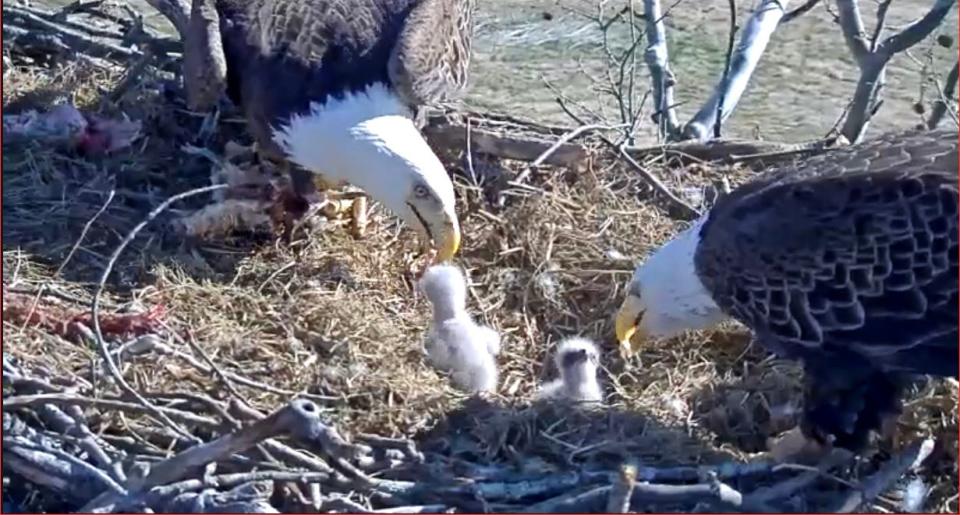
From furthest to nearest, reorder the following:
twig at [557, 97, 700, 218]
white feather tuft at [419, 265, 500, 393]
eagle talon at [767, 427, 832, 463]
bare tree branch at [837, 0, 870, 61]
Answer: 1. bare tree branch at [837, 0, 870, 61]
2. twig at [557, 97, 700, 218]
3. white feather tuft at [419, 265, 500, 393]
4. eagle talon at [767, 427, 832, 463]

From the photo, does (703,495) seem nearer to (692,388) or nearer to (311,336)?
(692,388)

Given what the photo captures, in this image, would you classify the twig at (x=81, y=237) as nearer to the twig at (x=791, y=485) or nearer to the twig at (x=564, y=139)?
the twig at (x=564, y=139)

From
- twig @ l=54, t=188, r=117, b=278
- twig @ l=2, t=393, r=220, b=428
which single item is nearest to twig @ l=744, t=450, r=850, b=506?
twig @ l=2, t=393, r=220, b=428

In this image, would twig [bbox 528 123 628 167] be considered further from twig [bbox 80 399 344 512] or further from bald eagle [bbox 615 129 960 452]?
twig [bbox 80 399 344 512]

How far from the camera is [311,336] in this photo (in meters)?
5.23

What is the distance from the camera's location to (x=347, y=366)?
199 inches

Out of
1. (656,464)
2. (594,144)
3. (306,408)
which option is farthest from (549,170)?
(306,408)

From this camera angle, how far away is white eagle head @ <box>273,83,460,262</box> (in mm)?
5492

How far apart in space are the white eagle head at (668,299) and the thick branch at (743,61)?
4.84 feet

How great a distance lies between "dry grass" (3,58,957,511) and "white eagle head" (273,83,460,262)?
0.23m

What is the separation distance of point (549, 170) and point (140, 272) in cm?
143

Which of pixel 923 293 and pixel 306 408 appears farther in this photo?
pixel 923 293

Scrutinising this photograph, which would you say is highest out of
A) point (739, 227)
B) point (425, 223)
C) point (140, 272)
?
point (739, 227)

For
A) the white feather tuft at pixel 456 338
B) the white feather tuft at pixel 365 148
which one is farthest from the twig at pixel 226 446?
the white feather tuft at pixel 365 148
